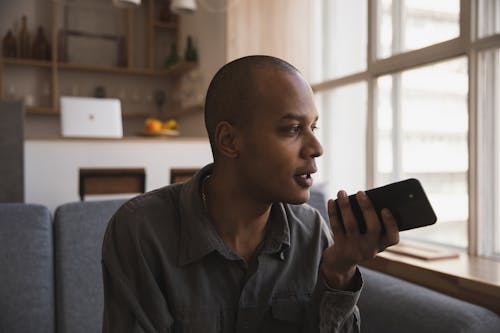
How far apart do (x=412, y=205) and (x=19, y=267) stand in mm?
1096

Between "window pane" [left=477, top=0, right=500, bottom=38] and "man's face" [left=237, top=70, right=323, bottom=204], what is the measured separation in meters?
1.31

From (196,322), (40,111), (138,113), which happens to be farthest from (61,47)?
(196,322)

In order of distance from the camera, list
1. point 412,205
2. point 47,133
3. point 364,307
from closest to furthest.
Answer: point 412,205 → point 364,307 → point 47,133

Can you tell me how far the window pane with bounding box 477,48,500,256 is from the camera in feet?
6.08

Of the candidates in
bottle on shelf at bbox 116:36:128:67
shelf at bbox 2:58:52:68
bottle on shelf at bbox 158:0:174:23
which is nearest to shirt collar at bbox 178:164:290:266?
shelf at bbox 2:58:52:68

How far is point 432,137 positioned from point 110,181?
2042mm

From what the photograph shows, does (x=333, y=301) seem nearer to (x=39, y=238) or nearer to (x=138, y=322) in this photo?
(x=138, y=322)

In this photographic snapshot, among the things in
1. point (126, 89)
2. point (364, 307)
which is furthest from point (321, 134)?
point (126, 89)

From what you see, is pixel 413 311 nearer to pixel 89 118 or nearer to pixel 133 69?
pixel 89 118

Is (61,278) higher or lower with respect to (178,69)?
lower

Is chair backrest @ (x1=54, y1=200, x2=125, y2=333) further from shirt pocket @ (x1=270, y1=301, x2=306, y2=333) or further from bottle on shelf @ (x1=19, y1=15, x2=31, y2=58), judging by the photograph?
bottle on shelf @ (x1=19, y1=15, x2=31, y2=58)

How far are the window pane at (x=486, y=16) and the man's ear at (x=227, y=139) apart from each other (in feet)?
4.55

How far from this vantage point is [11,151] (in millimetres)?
2309

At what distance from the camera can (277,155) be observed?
88cm
